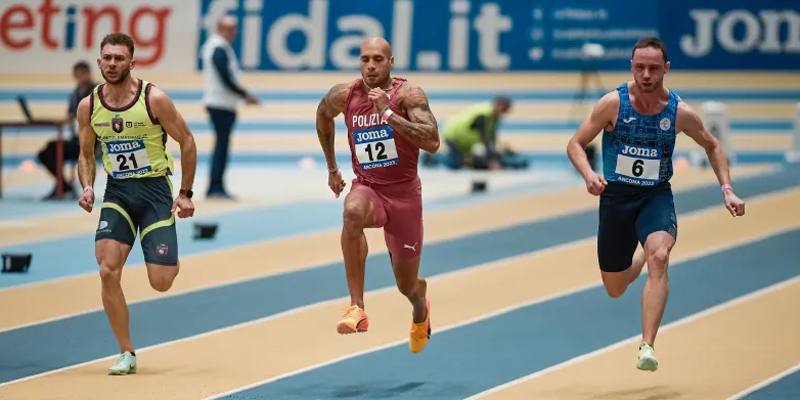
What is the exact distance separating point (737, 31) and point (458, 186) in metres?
5.87

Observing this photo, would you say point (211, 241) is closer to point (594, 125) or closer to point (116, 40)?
point (116, 40)

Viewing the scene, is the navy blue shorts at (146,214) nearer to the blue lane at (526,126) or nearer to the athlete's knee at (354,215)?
the athlete's knee at (354,215)

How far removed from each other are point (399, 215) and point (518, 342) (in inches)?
69.2

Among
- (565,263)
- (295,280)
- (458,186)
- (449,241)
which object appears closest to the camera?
(295,280)

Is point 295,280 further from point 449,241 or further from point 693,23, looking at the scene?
point 693,23

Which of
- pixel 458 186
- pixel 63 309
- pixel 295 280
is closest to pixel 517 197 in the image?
pixel 458 186

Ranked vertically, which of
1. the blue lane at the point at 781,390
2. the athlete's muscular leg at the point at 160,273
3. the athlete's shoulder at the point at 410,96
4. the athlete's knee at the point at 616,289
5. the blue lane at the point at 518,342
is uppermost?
the athlete's shoulder at the point at 410,96

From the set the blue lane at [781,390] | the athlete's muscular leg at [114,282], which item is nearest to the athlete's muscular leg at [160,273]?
the athlete's muscular leg at [114,282]

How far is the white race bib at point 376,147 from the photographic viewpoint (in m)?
9.13

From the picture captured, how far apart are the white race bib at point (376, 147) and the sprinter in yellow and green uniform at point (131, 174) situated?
1003 millimetres

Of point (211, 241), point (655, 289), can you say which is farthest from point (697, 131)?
point (211, 241)

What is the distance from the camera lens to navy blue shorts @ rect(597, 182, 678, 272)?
9.25 meters

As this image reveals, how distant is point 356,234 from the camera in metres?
9.05

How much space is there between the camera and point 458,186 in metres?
21.1
